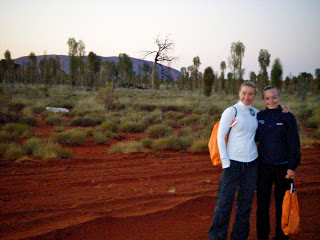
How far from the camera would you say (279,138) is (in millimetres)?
3135

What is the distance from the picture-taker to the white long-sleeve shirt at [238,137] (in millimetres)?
3033

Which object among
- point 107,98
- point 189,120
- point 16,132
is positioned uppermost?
point 107,98

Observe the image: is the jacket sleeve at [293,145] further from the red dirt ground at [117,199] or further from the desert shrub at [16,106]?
the desert shrub at [16,106]

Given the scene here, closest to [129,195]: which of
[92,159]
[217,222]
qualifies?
[217,222]

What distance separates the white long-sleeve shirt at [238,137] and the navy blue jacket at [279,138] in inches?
5.3

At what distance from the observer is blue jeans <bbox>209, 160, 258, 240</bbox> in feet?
10.1

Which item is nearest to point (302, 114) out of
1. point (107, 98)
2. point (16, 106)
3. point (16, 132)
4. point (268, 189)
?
point (107, 98)

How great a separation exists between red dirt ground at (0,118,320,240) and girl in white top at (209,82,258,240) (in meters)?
0.64

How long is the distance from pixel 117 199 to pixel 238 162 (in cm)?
249

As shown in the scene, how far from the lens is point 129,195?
497 centimetres

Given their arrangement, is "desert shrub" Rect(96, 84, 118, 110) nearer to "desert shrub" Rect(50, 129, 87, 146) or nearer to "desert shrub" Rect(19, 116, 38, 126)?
"desert shrub" Rect(19, 116, 38, 126)

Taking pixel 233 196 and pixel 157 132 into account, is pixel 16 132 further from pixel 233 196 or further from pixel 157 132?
pixel 233 196

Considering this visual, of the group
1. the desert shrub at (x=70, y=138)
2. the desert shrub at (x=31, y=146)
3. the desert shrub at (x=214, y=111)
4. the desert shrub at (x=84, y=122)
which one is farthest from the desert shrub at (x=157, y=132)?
the desert shrub at (x=214, y=111)

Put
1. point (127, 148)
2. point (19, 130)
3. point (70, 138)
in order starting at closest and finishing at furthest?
1. point (127, 148)
2. point (70, 138)
3. point (19, 130)
